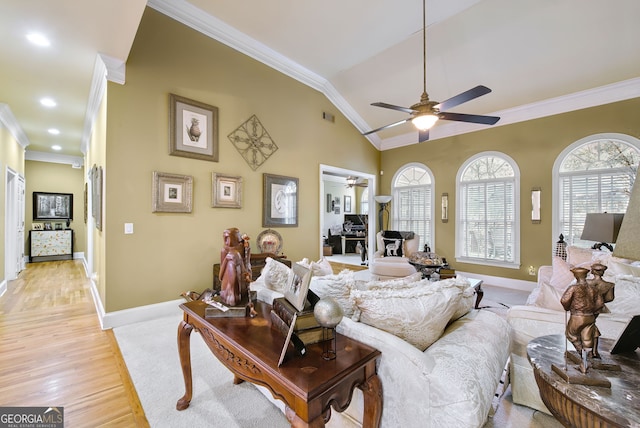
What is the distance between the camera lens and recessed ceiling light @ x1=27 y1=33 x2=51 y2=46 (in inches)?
102

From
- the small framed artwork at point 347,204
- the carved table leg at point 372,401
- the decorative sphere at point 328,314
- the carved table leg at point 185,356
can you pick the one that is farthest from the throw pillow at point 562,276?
the small framed artwork at point 347,204

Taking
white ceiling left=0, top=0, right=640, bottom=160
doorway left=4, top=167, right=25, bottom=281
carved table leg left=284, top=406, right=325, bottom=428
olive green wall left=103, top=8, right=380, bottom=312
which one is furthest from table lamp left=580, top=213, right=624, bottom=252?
doorway left=4, top=167, right=25, bottom=281

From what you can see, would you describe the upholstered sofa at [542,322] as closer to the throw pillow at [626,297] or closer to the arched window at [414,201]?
the throw pillow at [626,297]

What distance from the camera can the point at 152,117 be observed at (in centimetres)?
334

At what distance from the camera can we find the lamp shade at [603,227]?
3.10m

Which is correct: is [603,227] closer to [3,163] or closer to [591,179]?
[591,179]

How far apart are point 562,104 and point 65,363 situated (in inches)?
295

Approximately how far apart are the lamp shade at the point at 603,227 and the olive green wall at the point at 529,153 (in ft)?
4.95

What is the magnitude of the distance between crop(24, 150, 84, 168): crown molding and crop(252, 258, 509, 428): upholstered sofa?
961 centimetres

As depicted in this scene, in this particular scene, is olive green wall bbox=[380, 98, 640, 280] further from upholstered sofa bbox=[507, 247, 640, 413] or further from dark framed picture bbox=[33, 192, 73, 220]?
dark framed picture bbox=[33, 192, 73, 220]

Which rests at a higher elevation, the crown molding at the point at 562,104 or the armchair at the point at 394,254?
the crown molding at the point at 562,104

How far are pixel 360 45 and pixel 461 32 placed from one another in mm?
1478

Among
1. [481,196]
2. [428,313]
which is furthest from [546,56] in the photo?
[428,313]

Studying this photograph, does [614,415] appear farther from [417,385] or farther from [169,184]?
[169,184]
